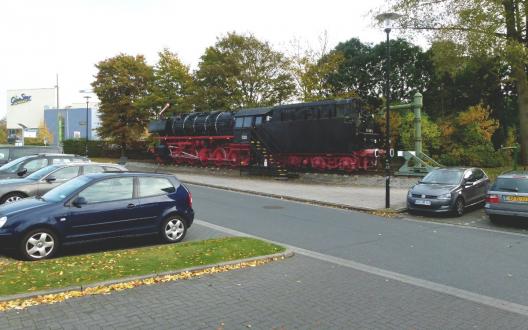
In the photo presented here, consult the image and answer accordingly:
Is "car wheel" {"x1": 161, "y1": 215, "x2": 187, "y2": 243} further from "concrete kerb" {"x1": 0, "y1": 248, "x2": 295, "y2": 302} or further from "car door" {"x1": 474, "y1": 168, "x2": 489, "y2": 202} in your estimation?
"car door" {"x1": 474, "y1": 168, "x2": 489, "y2": 202}

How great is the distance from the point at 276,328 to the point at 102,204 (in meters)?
5.25

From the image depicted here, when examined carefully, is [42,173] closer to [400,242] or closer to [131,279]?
[131,279]

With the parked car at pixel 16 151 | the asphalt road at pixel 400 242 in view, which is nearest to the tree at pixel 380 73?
the parked car at pixel 16 151

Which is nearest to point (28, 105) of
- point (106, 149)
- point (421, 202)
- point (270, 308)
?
point (106, 149)

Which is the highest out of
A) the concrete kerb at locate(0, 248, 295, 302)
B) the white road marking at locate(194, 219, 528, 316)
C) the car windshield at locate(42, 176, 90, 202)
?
the car windshield at locate(42, 176, 90, 202)

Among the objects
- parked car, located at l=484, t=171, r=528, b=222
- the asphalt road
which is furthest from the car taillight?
the asphalt road

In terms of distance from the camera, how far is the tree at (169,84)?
4009cm

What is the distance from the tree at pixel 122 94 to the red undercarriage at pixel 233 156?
737 cm

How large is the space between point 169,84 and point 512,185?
33.0m

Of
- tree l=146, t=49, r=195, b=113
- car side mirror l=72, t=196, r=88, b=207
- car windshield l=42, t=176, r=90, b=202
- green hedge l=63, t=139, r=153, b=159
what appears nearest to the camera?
car side mirror l=72, t=196, r=88, b=207

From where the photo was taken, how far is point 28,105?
103 m

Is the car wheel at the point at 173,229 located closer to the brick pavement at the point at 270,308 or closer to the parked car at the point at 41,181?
the brick pavement at the point at 270,308

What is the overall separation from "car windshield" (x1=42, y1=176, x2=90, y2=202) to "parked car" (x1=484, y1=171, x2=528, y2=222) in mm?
11205

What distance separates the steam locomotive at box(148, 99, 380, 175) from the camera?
78.6 feet
